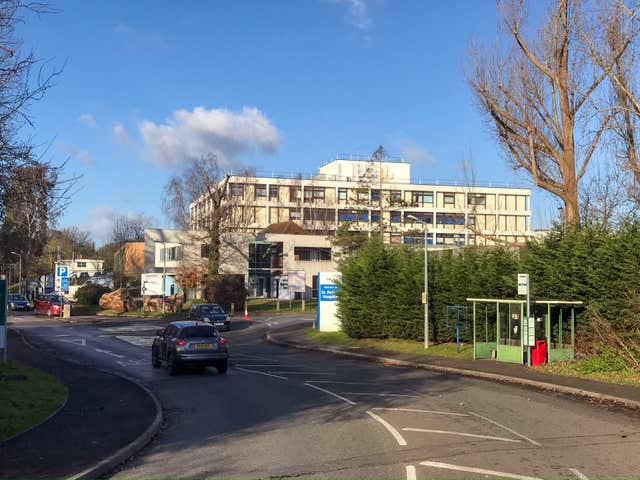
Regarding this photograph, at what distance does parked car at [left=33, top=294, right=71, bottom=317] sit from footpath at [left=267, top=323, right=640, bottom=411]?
103 ft

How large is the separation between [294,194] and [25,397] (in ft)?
288

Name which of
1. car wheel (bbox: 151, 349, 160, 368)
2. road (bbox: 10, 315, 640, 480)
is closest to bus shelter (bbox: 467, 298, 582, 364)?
road (bbox: 10, 315, 640, 480)

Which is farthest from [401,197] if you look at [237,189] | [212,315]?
[212,315]

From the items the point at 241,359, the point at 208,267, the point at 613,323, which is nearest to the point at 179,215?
the point at 208,267

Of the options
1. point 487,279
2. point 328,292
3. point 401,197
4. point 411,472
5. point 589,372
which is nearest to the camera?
point 411,472

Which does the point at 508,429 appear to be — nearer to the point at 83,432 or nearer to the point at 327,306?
the point at 83,432

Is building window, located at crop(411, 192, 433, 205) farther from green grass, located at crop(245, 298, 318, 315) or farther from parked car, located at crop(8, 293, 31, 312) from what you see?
parked car, located at crop(8, 293, 31, 312)

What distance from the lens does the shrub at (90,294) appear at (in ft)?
226

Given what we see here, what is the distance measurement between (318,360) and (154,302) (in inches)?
1557

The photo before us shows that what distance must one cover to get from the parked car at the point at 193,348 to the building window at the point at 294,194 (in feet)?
260

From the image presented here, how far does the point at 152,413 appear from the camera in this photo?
1200 centimetres

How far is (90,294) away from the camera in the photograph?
68938 mm

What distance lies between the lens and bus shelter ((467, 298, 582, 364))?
20.6m

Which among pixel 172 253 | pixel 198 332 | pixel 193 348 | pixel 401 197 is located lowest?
pixel 193 348
